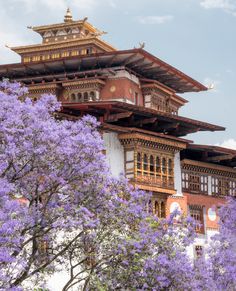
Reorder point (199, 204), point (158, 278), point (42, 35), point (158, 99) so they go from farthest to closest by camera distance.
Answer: point (42, 35) → point (158, 99) → point (199, 204) → point (158, 278)

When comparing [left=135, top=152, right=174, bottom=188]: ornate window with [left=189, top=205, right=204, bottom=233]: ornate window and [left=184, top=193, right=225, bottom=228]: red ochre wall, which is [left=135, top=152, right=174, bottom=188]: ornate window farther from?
[left=189, top=205, right=204, bottom=233]: ornate window

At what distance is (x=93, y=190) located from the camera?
18.3 metres

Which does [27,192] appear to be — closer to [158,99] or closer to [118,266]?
[118,266]

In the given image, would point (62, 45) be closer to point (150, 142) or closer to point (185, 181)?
point (185, 181)

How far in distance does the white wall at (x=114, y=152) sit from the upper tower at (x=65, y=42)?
12.4 meters

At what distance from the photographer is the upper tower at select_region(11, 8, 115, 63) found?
152 feet

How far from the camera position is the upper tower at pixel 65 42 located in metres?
46.3

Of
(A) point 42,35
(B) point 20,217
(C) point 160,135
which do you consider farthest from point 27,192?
(A) point 42,35

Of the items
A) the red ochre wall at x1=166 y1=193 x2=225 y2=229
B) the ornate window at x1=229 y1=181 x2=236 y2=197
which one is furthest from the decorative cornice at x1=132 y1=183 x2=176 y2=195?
the ornate window at x1=229 y1=181 x2=236 y2=197

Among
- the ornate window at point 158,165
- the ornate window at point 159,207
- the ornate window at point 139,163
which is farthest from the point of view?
the ornate window at point 158,165

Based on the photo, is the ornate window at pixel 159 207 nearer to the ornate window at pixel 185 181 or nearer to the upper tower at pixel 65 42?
the ornate window at pixel 185 181

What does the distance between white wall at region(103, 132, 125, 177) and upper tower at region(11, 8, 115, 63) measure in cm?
1242

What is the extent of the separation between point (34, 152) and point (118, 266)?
3851 millimetres

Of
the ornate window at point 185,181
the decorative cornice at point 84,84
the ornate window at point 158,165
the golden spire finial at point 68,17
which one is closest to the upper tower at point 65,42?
the golden spire finial at point 68,17
